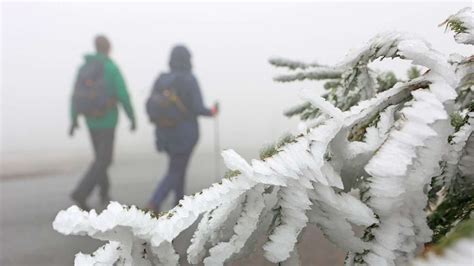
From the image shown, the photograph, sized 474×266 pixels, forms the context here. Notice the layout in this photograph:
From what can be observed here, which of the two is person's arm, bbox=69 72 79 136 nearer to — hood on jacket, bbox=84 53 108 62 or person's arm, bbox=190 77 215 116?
hood on jacket, bbox=84 53 108 62

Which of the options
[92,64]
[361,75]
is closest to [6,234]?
[92,64]

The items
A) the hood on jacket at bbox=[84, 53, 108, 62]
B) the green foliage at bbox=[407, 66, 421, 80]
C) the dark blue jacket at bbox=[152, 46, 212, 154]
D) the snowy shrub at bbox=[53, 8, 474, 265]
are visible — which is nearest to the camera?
the snowy shrub at bbox=[53, 8, 474, 265]

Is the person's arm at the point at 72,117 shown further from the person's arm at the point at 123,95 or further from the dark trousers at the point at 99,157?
the person's arm at the point at 123,95

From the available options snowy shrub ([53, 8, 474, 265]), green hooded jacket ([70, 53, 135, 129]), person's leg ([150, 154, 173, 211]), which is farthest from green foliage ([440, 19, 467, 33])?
green hooded jacket ([70, 53, 135, 129])

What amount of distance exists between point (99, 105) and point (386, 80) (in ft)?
16.8

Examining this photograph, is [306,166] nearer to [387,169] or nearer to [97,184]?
[387,169]

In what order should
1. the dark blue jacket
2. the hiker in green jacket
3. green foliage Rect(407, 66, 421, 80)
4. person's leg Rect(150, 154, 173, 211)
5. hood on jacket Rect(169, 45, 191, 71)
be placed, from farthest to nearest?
the hiker in green jacket, hood on jacket Rect(169, 45, 191, 71), the dark blue jacket, person's leg Rect(150, 154, 173, 211), green foliage Rect(407, 66, 421, 80)

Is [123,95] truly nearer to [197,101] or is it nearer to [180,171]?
[197,101]

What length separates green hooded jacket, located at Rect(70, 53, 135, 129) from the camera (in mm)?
5797

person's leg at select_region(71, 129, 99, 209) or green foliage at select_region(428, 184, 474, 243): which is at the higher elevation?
green foliage at select_region(428, 184, 474, 243)

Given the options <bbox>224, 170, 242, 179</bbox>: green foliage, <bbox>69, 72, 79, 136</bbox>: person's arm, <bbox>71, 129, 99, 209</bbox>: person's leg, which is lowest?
<bbox>71, 129, 99, 209</bbox>: person's leg

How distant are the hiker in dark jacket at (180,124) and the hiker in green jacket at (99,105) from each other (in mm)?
555

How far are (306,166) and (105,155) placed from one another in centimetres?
568

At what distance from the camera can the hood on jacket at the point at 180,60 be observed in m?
5.58
